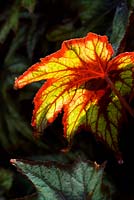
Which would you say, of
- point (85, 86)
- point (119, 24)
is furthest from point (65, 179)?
point (119, 24)

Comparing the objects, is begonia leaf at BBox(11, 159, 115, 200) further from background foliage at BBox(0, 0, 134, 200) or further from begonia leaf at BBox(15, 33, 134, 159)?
background foliage at BBox(0, 0, 134, 200)

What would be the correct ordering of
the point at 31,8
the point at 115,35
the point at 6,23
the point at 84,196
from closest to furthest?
1. the point at 84,196
2. the point at 115,35
3. the point at 31,8
4. the point at 6,23

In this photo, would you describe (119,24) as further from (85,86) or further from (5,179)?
(5,179)

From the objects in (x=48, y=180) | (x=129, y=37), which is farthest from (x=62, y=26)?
(x=48, y=180)

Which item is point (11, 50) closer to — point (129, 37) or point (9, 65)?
point (9, 65)

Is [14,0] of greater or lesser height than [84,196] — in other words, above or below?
above

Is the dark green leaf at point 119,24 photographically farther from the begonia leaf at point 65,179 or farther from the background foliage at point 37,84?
the begonia leaf at point 65,179
